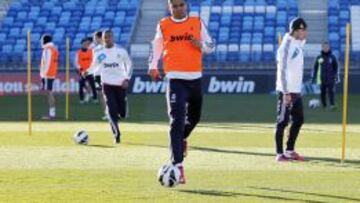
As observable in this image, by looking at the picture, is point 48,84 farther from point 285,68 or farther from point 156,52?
point 156,52

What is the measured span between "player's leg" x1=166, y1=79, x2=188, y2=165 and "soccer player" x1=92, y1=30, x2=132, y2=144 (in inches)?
222

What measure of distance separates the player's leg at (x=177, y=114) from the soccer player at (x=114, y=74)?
5646 mm

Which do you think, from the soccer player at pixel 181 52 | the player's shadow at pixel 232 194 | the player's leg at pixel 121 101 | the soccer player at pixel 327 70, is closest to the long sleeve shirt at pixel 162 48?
the soccer player at pixel 181 52

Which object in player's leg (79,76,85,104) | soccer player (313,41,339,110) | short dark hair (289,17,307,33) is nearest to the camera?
short dark hair (289,17,307,33)

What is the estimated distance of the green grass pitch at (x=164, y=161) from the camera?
32.5 feet

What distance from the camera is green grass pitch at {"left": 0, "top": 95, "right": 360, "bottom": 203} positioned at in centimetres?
991

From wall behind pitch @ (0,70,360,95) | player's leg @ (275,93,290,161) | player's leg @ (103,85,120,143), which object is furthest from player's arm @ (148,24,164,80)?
wall behind pitch @ (0,70,360,95)

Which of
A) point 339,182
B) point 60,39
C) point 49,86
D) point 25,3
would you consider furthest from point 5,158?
point 25,3

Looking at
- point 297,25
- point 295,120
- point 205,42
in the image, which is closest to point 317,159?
point 295,120

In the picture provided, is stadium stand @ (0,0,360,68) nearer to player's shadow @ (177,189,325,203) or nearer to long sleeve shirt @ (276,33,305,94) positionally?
long sleeve shirt @ (276,33,305,94)

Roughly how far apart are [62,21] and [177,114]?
33778 mm

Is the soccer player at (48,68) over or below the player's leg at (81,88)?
over

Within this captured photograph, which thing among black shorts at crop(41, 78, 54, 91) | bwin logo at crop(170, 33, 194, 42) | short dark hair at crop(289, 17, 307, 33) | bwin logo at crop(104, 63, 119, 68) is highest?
short dark hair at crop(289, 17, 307, 33)

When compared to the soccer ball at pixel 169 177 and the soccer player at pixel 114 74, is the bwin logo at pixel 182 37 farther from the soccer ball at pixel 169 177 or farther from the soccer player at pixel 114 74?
the soccer player at pixel 114 74
